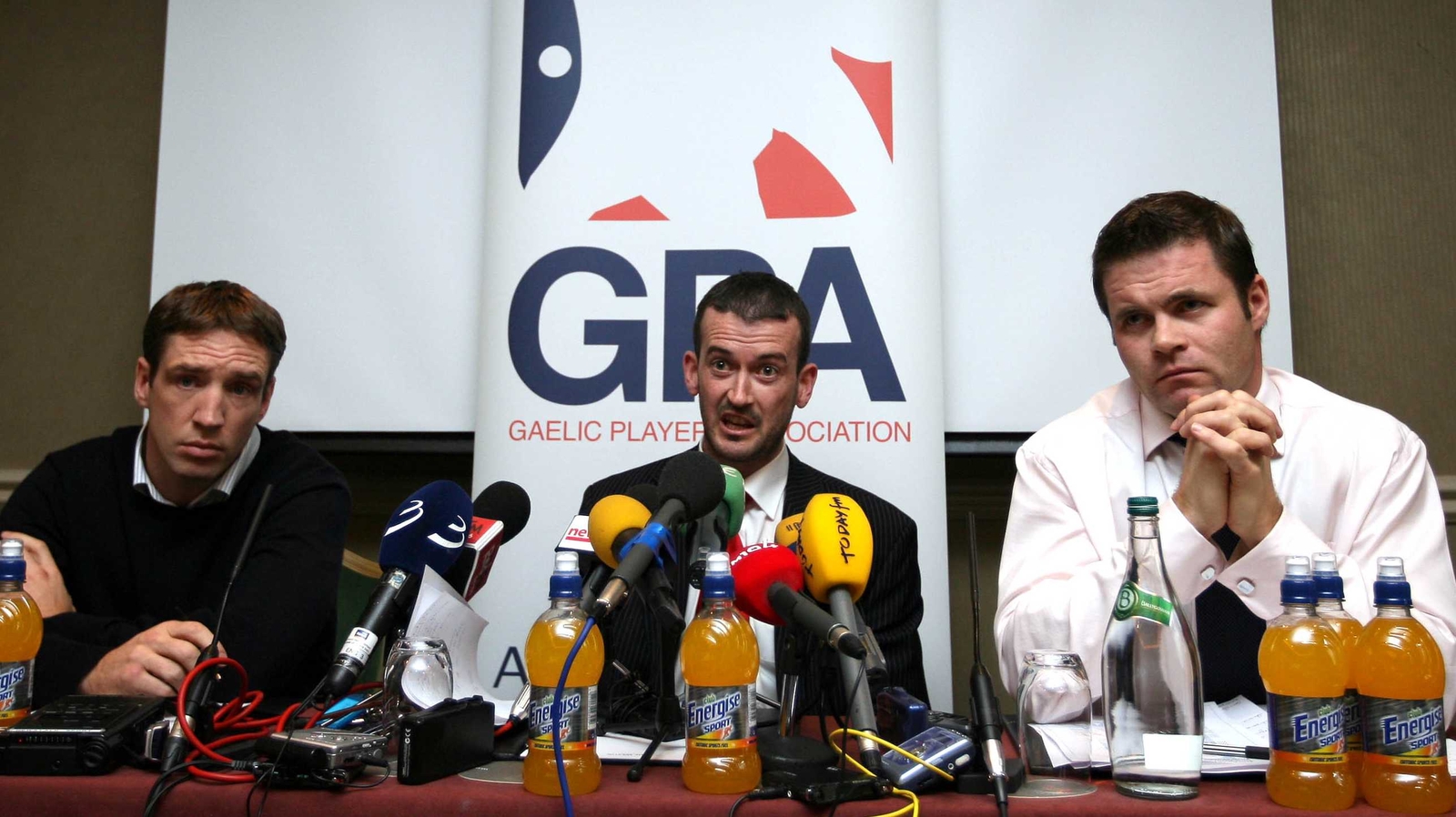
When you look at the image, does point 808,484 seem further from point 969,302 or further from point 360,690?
point 360,690

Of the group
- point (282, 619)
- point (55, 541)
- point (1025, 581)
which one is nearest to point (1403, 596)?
point (1025, 581)

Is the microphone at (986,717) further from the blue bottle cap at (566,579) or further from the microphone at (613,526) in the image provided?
the blue bottle cap at (566,579)

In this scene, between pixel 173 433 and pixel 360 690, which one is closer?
pixel 360 690

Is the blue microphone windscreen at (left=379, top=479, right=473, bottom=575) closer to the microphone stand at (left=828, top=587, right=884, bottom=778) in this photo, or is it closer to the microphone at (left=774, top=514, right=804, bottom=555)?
the microphone at (left=774, top=514, right=804, bottom=555)

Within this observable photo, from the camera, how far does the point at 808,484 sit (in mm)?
2221

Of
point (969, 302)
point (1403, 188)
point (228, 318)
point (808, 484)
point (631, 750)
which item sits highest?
point (1403, 188)

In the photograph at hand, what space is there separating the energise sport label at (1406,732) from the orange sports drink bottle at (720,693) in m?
0.61

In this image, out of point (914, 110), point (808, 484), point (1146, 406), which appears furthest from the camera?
point (914, 110)

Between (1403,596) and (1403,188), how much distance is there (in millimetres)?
2348

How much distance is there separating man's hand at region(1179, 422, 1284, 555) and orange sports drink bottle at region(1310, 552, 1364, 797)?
302 mm

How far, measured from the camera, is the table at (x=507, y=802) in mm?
994

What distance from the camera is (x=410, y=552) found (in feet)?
4.23

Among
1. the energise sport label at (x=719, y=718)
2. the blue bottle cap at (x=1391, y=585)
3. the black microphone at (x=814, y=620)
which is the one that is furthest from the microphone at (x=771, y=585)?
the blue bottle cap at (x=1391, y=585)

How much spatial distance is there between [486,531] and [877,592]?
32.8 inches
